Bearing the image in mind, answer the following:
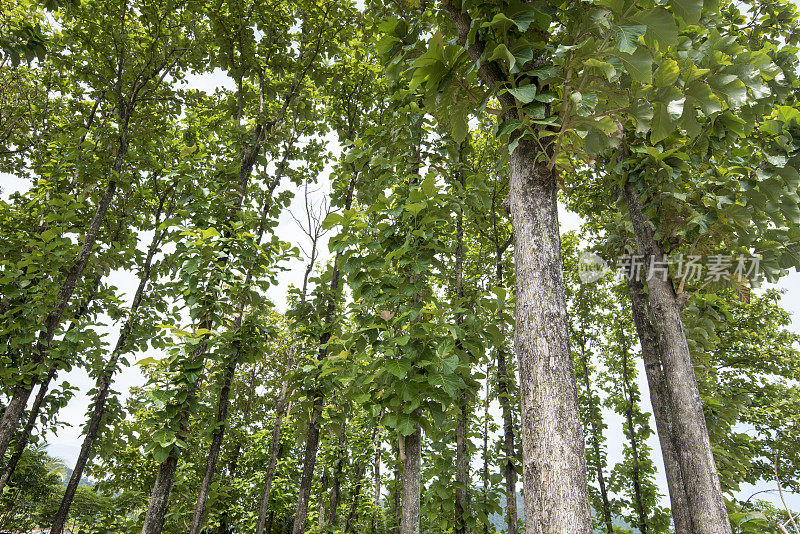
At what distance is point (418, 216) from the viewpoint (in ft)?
15.8

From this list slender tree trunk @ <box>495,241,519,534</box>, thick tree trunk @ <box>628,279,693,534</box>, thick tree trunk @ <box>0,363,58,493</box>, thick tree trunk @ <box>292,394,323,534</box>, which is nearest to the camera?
thick tree trunk @ <box>628,279,693,534</box>

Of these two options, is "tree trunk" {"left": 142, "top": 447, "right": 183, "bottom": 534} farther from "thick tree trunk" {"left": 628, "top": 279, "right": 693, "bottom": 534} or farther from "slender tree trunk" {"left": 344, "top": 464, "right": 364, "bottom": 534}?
"slender tree trunk" {"left": 344, "top": 464, "right": 364, "bottom": 534}

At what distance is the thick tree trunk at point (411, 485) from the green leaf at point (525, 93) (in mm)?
3705

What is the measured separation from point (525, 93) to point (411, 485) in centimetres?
→ 448

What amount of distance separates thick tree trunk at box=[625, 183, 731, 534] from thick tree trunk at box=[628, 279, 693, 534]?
201mm

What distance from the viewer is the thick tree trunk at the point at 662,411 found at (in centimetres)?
480

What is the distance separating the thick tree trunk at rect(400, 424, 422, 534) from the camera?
15.4 feet

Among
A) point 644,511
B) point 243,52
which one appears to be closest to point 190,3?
point 243,52

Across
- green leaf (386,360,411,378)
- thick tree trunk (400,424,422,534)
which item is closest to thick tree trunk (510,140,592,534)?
green leaf (386,360,411,378)

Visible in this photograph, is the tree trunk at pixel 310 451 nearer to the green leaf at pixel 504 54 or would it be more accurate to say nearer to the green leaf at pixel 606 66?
the green leaf at pixel 504 54

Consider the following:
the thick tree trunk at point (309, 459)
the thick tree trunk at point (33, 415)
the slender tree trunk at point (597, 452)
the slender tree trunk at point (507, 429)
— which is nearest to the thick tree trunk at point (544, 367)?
the thick tree trunk at point (309, 459)

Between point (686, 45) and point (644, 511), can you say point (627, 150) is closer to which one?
point (686, 45)

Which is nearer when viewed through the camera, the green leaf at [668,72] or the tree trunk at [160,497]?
the green leaf at [668,72]

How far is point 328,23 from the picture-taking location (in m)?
7.86
